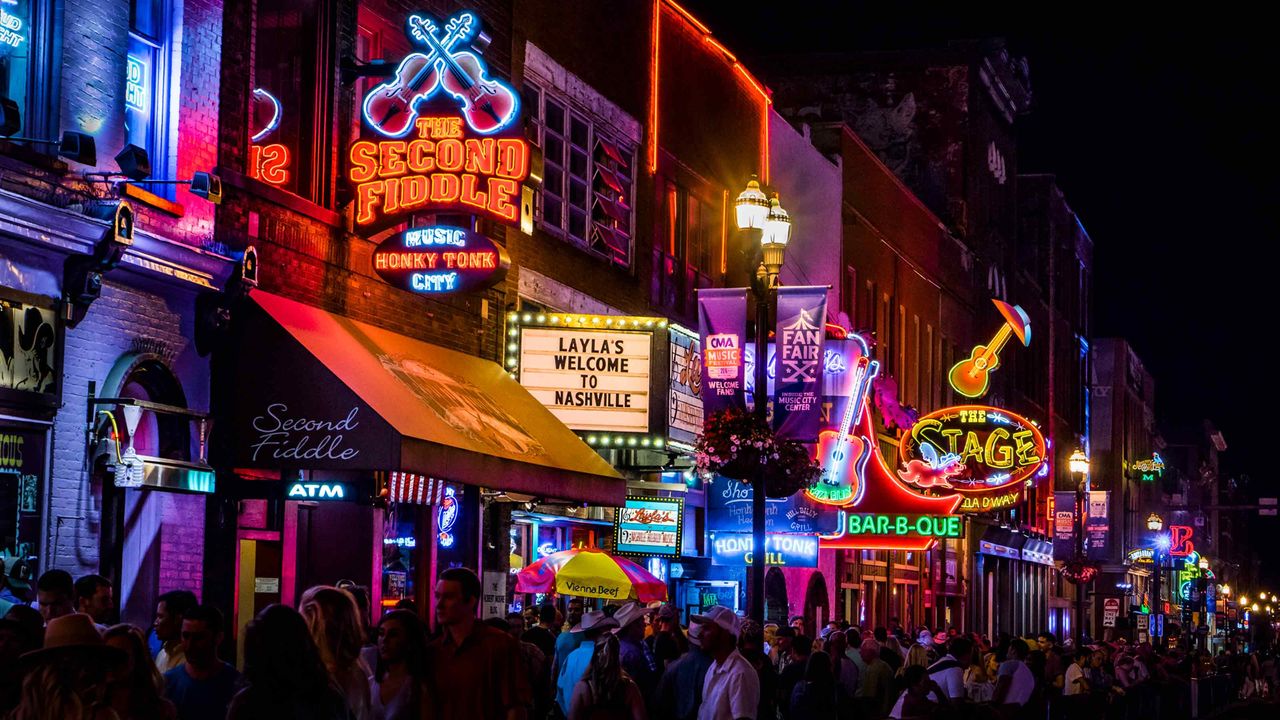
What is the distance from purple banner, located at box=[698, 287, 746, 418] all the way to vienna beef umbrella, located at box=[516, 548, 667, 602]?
2.73m

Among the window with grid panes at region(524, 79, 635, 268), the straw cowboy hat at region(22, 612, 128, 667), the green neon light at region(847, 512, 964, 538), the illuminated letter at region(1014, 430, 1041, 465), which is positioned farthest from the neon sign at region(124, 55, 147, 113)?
the illuminated letter at region(1014, 430, 1041, 465)

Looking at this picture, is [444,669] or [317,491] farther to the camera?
[317,491]

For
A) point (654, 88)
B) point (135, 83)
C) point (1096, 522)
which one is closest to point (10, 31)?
point (135, 83)

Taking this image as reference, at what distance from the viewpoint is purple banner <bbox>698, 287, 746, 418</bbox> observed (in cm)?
2642

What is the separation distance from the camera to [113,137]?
16016mm

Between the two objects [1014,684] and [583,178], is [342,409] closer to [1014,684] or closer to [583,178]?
[1014,684]

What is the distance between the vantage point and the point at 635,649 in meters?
15.7

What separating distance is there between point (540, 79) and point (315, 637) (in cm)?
1743

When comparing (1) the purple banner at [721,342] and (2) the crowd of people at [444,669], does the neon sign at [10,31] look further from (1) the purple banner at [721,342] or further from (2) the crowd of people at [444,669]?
(1) the purple banner at [721,342]

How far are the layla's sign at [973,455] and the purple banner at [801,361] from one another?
486 inches

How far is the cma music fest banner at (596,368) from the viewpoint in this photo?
968 inches

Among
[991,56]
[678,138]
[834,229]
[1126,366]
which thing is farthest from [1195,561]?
[678,138]

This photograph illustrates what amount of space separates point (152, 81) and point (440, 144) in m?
3.43

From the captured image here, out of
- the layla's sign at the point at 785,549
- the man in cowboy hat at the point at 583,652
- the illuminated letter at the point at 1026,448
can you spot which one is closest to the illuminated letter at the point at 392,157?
the man in cowboy hat at the point at 583,652
